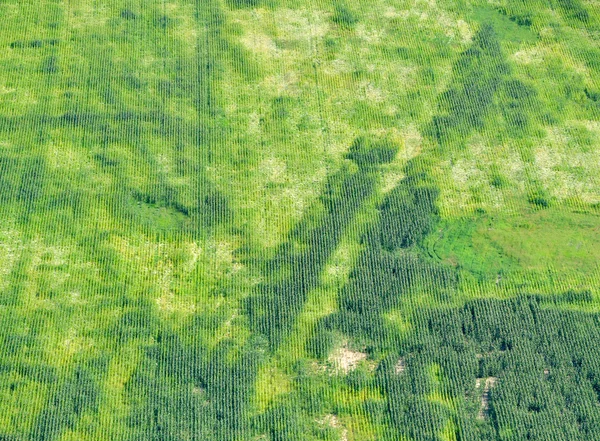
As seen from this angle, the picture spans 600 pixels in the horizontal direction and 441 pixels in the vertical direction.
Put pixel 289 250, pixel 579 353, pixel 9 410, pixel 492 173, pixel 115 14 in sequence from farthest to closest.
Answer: pixel 115 14, pixel 492 173, pixel 289 250, pixel 579 353, pixel 9 410

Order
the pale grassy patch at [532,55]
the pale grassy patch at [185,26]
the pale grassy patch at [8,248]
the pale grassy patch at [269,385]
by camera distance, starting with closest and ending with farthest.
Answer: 1. the pale grassy patch at [269,385]
2. the pale grassy patch at [8,248]
3. the pale grassy patch at [185,26]
4. the pale grassy patch at [532,55]

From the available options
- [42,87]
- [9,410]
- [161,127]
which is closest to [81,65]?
[42,87]

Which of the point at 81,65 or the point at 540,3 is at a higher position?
the point at 540,3

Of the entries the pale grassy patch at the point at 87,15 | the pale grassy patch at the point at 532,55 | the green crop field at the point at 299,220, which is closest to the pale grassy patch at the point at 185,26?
the green crop field at the point at 299,220

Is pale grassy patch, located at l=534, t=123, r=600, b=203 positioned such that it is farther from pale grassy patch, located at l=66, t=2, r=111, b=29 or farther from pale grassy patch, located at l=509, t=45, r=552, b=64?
pale grassy patch, located at l=66, t=2, r=111, b=29

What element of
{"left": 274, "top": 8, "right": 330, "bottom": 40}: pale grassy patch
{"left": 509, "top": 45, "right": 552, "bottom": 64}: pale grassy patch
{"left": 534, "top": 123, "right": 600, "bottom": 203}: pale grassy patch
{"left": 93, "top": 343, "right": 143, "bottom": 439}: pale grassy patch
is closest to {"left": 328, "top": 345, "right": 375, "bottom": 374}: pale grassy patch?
{"left": 93, "top": 343, "right": 143, "bottom": 439}: pale grassy patch

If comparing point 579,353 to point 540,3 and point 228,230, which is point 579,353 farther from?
point 540,3

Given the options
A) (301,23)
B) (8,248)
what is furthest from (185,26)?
(8,248)

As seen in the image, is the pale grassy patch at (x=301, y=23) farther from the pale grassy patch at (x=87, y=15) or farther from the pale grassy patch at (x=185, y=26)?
the pale grassy patch at (x=87, y=15)
